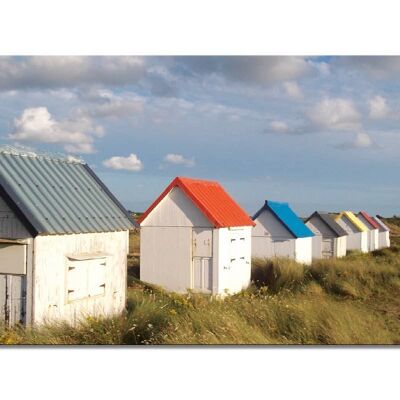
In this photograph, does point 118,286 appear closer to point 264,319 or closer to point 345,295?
point 264,319

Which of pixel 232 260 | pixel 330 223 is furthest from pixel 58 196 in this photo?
pixel 330 223

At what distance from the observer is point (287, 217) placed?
23.5 m

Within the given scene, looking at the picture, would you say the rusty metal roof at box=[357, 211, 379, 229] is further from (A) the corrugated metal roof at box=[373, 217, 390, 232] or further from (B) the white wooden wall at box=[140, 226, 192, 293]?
(B) the white wooden wall at box=[140, 226, 192, 293]

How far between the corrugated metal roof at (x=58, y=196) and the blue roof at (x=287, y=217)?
11044 mm

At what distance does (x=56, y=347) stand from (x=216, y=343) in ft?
8.24

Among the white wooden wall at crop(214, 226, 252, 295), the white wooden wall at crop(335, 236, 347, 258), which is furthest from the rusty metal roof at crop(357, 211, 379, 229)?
the white wooden wall at crop(214, 226, 252, 295)

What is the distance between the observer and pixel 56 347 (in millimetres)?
9609

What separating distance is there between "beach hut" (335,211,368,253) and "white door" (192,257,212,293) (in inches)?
814

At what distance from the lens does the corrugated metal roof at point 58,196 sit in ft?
32.6

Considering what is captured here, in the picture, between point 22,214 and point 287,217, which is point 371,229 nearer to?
point 287,217

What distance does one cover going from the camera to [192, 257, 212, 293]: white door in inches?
638

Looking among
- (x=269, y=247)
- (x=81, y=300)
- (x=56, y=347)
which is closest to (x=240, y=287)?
(x=269, y=247)
